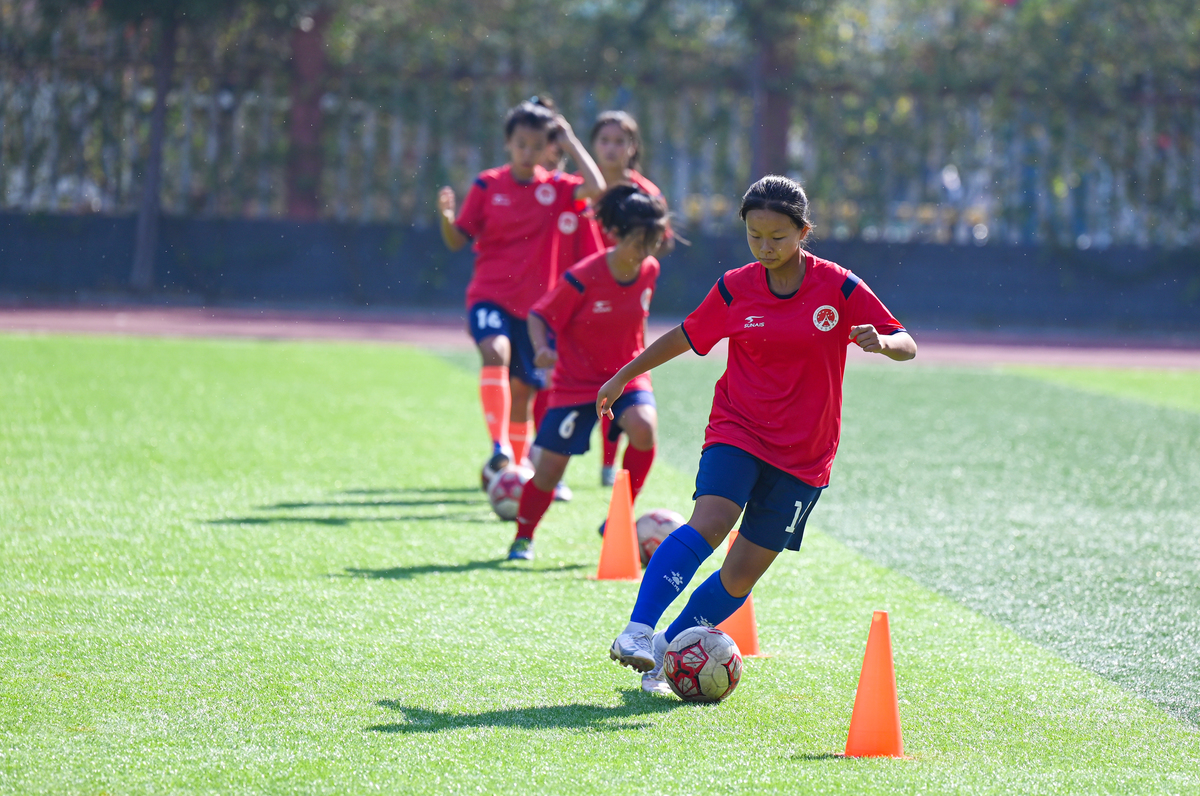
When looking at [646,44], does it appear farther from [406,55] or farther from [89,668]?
[89,668]

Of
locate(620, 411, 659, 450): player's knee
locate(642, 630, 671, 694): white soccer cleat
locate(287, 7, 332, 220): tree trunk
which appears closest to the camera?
locate(642, 630, 671, 694): white soccer cleat

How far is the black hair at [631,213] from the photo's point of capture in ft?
20.8

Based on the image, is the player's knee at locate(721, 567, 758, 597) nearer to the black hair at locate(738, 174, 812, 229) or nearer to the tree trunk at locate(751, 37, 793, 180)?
the black hair at locate(738, 174, 812, 229)

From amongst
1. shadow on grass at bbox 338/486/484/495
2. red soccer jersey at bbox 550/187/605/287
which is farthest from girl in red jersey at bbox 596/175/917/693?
shadow on grass at bbox 338/486/484/495

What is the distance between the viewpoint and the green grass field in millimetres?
3883

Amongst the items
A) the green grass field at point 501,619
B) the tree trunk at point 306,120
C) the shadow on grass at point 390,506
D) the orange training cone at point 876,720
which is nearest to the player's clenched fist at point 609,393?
the green grass field at point 501,619

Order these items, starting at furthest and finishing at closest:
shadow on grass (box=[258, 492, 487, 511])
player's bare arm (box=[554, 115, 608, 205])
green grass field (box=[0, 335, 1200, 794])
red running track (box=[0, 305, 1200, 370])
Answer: red running track (box=[0, 305, 1200, 370]) < player's bare arm (box=[554, 115, 608, 205]) < shadow on grass (box=[258, 492, 487, 511]) < green grass field (box=[0, 335, 1200, 794])

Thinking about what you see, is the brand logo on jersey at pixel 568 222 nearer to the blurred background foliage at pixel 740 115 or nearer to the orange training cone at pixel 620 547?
the orange training cone at pixel 620 547

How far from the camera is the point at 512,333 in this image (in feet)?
27.8

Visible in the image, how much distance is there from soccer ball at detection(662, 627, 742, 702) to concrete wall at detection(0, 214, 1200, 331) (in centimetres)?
1720

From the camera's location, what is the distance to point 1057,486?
9.10 m

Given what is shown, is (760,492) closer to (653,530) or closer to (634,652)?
(634,652)

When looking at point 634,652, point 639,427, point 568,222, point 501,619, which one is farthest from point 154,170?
point 634,652

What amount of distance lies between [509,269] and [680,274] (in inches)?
523
